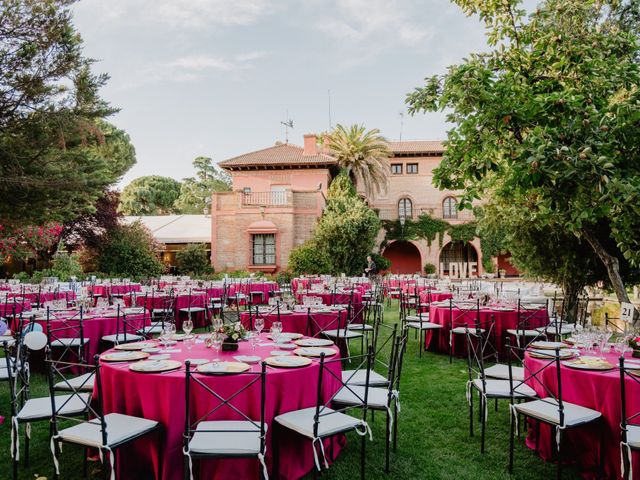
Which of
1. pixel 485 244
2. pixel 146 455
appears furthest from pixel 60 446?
pixel 485 244

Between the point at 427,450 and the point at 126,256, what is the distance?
18965 millimetres

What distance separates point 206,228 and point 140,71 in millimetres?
15792

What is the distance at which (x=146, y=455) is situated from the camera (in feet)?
10.6

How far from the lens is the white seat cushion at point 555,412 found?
10.7 feet

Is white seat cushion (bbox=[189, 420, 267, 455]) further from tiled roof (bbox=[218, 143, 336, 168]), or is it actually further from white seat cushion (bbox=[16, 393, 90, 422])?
tiled roof (bbox=[218, 143, 336, 168])

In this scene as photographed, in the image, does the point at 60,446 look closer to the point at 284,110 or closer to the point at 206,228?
the point at 206,228

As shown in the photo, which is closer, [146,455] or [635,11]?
[146,455]

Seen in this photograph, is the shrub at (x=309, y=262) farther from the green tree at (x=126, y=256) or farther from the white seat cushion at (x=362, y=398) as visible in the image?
the white seat cushion at (x=362, y=398)

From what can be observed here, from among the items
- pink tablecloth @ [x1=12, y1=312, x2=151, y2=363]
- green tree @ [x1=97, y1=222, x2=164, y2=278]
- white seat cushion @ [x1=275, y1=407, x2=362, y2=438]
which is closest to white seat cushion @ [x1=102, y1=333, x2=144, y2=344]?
pink tablecloth @ [x1=12, y1=312, x2=151, y2=363]

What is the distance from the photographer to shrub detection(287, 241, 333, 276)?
20.8m

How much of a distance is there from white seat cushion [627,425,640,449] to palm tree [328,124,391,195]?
24.1m

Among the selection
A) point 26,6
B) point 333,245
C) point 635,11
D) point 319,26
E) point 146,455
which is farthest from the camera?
point 333,245

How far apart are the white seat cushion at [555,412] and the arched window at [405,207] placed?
28.2 m

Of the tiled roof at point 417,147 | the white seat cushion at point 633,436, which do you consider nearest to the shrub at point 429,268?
the tiled roof at point 417,147
